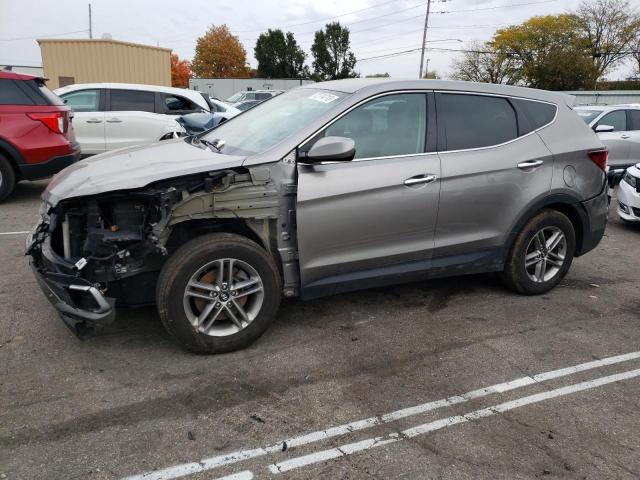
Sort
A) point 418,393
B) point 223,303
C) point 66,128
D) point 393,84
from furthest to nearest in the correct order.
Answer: point 66,128
point 393,84
point 223,303
point 418,393

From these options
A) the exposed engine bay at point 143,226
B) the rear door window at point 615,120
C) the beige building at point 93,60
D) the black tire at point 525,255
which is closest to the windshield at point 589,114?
the rear door window at point 615,120

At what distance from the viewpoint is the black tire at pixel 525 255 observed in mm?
4461

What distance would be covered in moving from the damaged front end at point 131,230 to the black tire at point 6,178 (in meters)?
4.99

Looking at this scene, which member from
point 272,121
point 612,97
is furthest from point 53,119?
point 612,97

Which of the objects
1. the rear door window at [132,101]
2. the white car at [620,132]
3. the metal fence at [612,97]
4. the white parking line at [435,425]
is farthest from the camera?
the metal fence at [612,97]

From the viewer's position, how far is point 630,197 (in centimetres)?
745

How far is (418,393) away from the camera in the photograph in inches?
124

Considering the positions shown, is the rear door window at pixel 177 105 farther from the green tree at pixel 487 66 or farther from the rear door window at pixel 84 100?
the green tree at pixel 487 66

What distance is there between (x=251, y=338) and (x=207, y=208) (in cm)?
92

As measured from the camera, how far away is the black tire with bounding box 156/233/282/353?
3.24m

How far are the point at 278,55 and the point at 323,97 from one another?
242 ft

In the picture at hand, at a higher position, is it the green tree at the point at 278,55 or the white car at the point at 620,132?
the green tree at the point at 278,55

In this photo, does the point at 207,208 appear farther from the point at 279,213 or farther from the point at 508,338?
the point at 508,338

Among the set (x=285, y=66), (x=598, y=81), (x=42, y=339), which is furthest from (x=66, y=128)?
(x=285, y=66)
